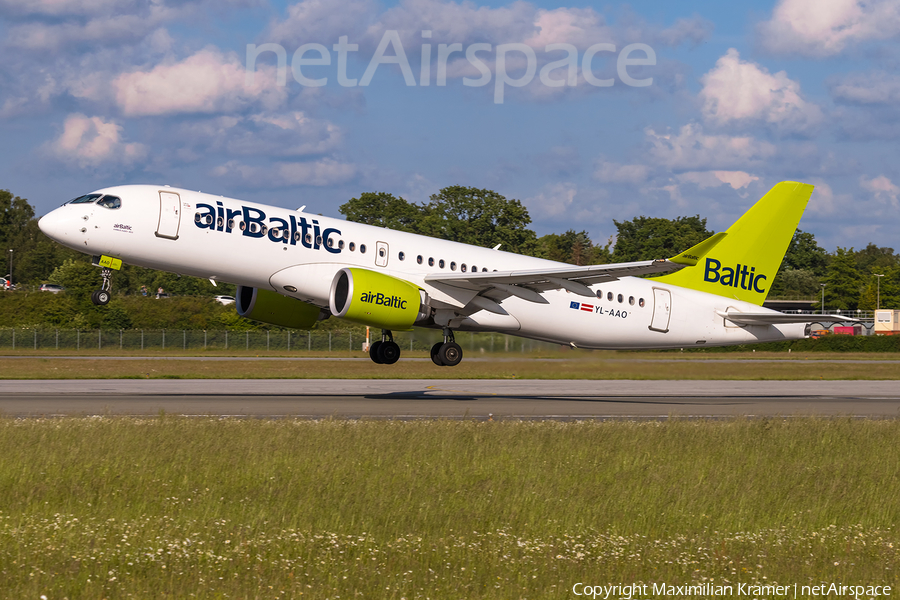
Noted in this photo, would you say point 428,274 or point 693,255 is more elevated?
point 693,255

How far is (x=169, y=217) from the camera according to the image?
26.1m

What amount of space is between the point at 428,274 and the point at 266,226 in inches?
223

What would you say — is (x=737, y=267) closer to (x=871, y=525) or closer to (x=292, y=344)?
(x=871, y=525)

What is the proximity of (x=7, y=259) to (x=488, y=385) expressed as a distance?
13913cm

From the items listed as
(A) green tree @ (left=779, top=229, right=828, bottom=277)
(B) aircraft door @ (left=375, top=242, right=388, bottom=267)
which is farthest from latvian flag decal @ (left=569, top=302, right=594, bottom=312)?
(A) green tree @ (left=779, top=229, right=828, bottom=277)

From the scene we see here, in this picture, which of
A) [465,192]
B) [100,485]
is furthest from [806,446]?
[465,192]

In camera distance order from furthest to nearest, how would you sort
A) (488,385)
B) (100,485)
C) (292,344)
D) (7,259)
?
(7,259) < (292,344) < (488,385) < (100,485)

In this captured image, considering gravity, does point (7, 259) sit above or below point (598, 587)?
above

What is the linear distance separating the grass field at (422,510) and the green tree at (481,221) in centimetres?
10264

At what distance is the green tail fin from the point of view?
115ft

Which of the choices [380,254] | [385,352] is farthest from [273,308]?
[380,254]

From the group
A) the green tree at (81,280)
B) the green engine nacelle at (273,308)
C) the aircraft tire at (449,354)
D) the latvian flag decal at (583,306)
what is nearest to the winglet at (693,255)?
the latvian flag decal at (583,306)

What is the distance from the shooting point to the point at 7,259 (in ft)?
509

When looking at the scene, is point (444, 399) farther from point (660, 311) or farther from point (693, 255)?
point (693, 255)
